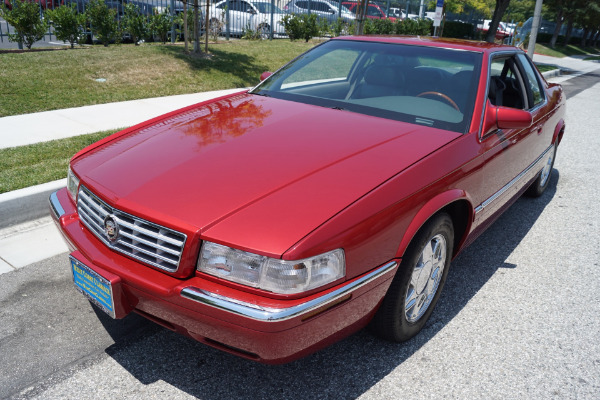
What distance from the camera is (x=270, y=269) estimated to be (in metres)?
2.07

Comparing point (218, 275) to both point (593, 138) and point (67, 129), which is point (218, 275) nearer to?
point (67, 129)

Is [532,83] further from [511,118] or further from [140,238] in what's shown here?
[140,238]

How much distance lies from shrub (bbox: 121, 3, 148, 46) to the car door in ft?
31.9

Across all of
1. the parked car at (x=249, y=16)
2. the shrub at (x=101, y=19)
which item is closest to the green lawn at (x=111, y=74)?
the shrub at (x=101, y=19)

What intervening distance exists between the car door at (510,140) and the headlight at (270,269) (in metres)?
1.45

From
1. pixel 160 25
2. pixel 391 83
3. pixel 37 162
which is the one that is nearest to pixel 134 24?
pixel 160 25

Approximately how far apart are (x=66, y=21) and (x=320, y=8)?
42.4 feet

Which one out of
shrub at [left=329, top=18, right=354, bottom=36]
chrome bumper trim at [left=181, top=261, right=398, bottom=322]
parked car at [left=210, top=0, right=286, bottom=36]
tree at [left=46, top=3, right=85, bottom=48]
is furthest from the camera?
shrub at [left=329, top=18, right=354, bottom=36]

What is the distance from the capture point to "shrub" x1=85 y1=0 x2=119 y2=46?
11.3 meters

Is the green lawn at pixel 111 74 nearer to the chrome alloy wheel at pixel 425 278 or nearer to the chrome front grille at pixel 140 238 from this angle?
the chrome front grille at pixel 140 238

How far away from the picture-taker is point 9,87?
7.54 meters

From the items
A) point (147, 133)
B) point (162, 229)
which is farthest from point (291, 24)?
point (162, 229)

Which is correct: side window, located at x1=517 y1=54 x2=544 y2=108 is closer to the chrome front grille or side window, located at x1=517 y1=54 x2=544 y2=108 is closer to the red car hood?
the red car hood

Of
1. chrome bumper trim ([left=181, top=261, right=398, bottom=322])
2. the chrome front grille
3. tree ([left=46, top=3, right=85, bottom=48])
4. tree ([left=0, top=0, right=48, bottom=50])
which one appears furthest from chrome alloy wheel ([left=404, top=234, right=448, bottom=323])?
tree ([left=46, top=3, right=85, bottom=48])
